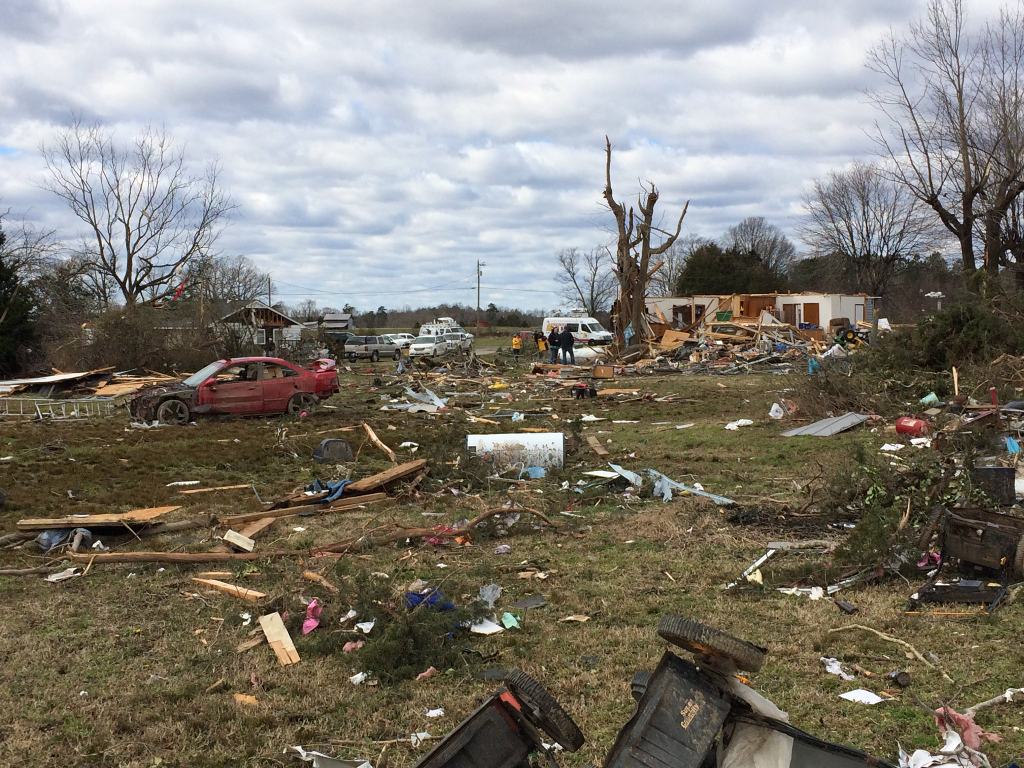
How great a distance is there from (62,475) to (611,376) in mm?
17952

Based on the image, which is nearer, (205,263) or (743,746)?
(743,746)

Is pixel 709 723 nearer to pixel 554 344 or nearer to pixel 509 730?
pixel 509 730

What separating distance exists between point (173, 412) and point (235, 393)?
4.05 feet

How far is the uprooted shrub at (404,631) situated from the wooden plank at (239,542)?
211 cm

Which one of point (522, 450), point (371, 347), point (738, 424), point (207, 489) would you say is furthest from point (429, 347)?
point (207, 489)

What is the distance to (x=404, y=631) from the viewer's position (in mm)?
4754

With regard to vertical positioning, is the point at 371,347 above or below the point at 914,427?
above

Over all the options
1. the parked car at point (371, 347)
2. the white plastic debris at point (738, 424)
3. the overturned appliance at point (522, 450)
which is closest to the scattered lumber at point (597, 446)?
the overturned appliance at point (522, 450)

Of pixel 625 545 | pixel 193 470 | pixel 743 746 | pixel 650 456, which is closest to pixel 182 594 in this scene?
pixel 625 545

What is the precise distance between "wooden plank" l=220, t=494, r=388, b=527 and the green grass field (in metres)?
0.26

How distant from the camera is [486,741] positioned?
8.48ft

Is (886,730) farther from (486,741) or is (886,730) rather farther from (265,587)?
(265,587)

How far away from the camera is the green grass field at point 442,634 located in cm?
396

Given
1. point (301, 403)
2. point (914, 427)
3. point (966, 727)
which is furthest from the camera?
point (301, 403)
